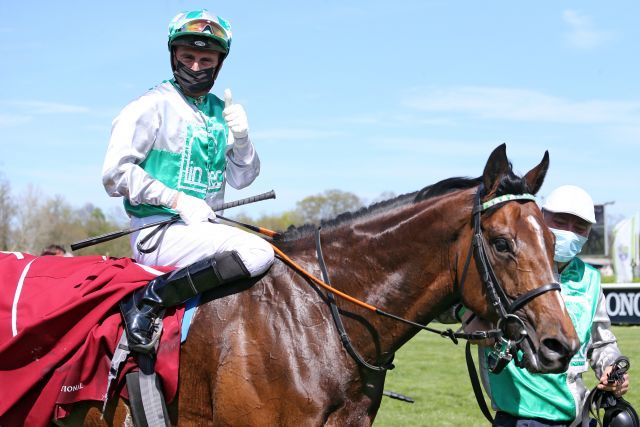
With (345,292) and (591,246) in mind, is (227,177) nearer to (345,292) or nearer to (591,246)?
(345,292)

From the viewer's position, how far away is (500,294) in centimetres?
324

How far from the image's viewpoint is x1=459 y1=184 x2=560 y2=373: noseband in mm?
3156

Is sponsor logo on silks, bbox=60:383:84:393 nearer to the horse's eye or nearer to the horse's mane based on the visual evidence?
the horse's mane

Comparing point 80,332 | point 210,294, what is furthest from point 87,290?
point 210,294

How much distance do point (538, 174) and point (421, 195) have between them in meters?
0.57

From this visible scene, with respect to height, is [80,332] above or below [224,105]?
below

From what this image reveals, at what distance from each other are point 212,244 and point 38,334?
0.99 metres

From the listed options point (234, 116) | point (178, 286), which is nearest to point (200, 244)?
point (178, 286)

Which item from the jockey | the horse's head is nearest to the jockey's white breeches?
the jockey

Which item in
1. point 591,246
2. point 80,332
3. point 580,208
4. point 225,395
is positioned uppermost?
point 580,208

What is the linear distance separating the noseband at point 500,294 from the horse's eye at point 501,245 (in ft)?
0.19

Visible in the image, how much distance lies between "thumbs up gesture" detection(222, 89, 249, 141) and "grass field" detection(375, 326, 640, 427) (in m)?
4.92

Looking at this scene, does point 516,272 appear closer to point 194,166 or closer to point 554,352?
point 554,352

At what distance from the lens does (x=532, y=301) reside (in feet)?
10.3
